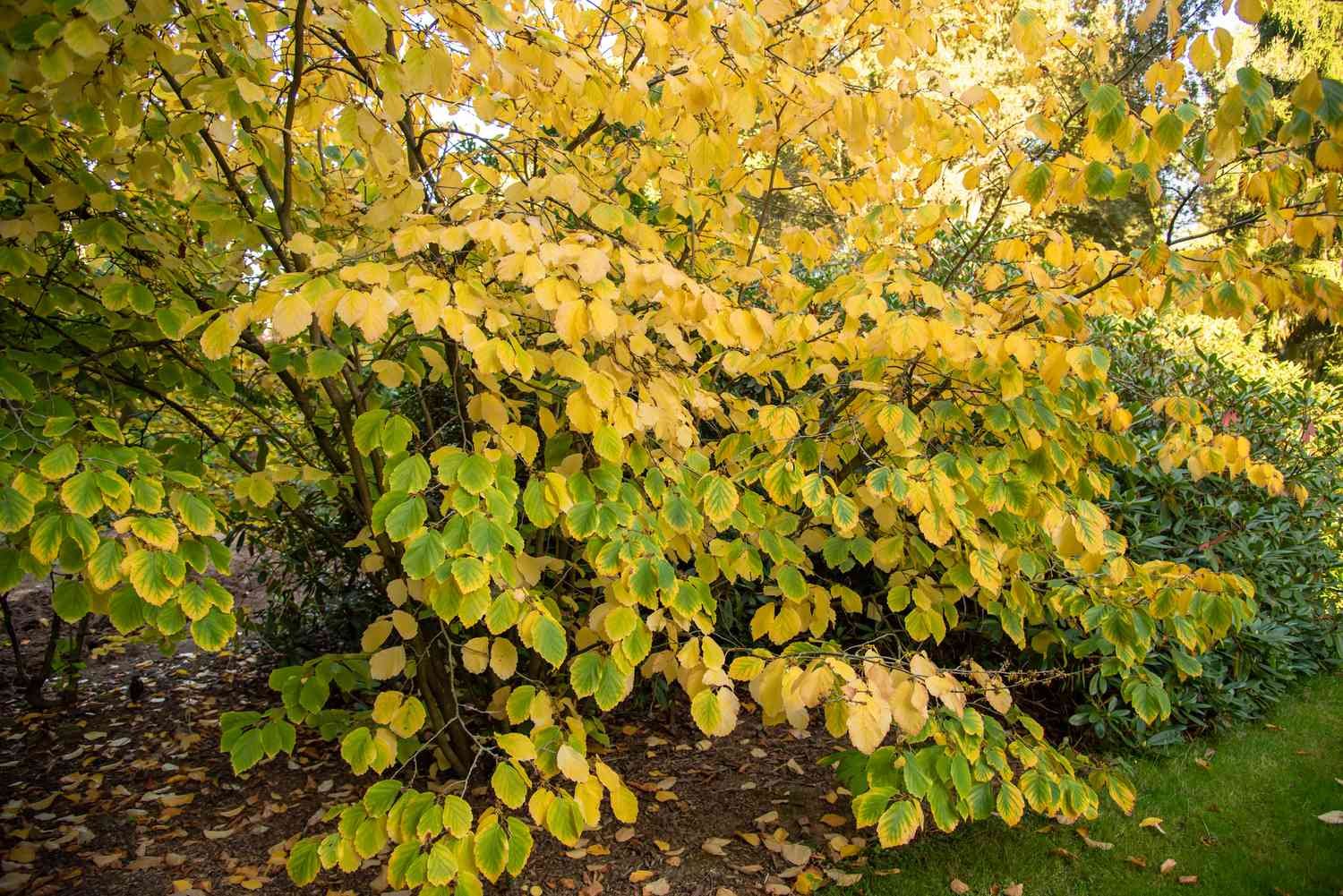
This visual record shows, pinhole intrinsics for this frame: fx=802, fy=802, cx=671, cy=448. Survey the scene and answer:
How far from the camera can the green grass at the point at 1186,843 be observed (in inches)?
111

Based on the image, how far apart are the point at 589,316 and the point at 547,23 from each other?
1.47 meters

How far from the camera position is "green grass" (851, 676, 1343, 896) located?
2.81 m

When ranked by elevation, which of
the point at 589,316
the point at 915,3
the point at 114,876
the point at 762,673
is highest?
the point at 915,3

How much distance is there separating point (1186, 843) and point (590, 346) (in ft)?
9.50

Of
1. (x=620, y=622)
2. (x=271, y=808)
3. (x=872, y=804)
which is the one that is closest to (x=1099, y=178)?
(x=620, y=622)

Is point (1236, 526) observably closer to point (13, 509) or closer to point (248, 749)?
point (248, 749)

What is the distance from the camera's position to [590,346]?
8.16 feet

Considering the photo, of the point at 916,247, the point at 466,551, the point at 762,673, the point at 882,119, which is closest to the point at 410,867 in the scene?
the point at 466,551

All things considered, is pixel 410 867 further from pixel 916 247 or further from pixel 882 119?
pixel 916 247

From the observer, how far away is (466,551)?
1907mm

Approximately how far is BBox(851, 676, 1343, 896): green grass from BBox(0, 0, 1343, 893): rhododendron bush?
1.19ft

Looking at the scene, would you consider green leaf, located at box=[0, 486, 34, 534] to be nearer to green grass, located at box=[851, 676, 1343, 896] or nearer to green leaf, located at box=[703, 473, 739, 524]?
green leaf, located at box=[703, 473, 739, 524]

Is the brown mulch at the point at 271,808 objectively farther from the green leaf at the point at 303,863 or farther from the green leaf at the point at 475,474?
the green leaf at the point at 475,474

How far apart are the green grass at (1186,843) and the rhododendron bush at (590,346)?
364 mm
